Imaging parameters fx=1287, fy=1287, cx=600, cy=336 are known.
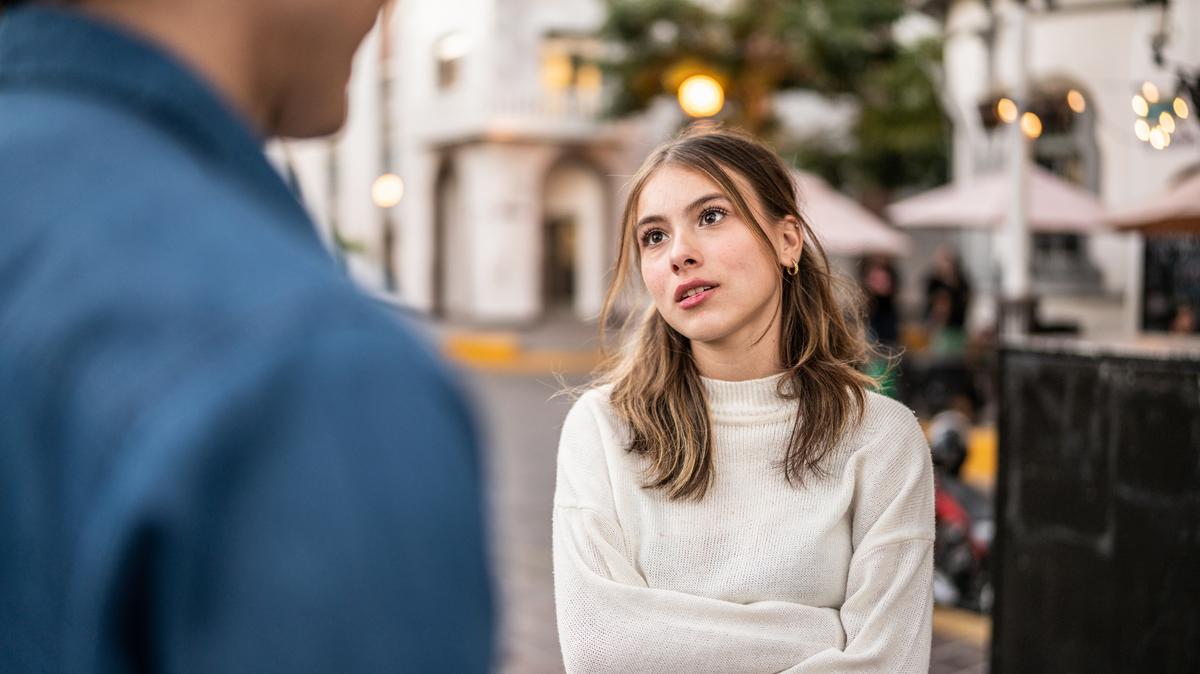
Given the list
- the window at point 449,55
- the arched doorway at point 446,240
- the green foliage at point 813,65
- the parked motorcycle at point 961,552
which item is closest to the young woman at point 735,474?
the parked motorcycle at point 961,552

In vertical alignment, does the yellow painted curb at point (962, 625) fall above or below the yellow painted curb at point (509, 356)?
above

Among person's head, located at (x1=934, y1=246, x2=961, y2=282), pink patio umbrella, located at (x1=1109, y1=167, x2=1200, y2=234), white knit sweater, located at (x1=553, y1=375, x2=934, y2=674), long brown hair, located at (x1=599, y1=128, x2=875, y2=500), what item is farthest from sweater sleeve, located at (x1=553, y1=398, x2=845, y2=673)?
→ person's head, located at (x1=934, y1=246, x2=961, y2=282)

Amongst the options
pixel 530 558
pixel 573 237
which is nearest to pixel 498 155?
pixel 573 237

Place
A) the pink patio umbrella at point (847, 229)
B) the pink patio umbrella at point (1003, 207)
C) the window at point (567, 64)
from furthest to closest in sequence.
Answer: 1. the window at point (567, 64)
2. the pink patio umbrella at point (847, 229)
3. the pink patio umbrella at point (1003, 207)

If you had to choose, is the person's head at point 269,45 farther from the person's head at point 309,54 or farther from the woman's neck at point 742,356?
the woman's neck at point 742,356

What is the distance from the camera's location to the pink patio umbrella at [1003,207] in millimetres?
12398

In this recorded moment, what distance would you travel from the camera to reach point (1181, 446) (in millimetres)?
3639

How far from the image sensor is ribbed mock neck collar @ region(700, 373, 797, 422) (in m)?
2.09

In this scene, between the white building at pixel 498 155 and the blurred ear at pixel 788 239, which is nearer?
the blurred ear at pixel 788 239

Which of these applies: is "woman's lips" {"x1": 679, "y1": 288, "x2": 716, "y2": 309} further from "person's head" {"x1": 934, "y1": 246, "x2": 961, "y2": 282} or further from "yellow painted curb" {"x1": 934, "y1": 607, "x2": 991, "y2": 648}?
"person's head" {"x1": 934, "y1": 246, "x2": 961, "y2": 282}

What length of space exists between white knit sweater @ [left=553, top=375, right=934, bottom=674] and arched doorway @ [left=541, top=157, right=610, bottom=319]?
3115 cm

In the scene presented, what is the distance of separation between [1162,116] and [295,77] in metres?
4.92

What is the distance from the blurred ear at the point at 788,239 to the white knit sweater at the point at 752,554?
0.71ft

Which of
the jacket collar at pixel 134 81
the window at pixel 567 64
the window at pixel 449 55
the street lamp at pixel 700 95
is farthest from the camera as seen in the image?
the window at pixel 449 55
